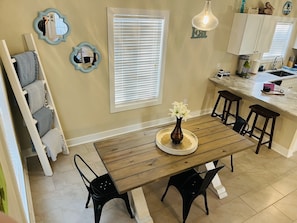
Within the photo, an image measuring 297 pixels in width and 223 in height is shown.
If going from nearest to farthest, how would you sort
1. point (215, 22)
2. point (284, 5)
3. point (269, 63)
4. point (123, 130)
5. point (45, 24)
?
point (215, 22) < point (45, 24) < point (123, 130) < point (284, 5) < point (269, 63)

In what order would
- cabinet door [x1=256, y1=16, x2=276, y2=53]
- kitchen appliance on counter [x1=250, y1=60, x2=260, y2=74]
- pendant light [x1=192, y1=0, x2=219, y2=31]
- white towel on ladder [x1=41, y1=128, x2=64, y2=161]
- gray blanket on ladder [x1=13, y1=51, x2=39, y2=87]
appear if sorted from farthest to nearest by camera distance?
1. kitchen appliance on counter [x1=250, y1=60, x2=260, y2=74]
2. cabinet door [x1=256, y1=16, x2=276, y2=53]
3. white towel on ladder [x1=41, y1=128, x2=64, y2=161]
4. gray blanket on ladder [x1=13, y1=51, x2=39, y2=87]
5. pendant light [x1=192, y1=0, x2=219, y2=31]

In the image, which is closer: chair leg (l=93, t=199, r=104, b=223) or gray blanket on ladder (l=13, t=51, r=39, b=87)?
chair leg (l=93, t=199, r=104, b=223)

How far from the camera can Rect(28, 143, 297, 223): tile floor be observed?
2.48m

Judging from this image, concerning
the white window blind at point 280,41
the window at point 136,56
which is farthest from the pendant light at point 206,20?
the white window blind at point 280,41

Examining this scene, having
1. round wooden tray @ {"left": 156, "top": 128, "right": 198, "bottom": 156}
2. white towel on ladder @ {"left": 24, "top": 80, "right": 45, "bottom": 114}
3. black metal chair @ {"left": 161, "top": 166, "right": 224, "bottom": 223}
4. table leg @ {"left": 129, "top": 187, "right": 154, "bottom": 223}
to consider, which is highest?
white towel on ladder @ {"left": 24, "top": 80, "right": 45, "bottom": 114}

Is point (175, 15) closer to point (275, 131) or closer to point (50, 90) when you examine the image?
point (50, 90)

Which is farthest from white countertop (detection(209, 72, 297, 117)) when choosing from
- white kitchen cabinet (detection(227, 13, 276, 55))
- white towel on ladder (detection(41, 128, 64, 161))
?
white towel on ladder (detection(41, 128, 64, 161))

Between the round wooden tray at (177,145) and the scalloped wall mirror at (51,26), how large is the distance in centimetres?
184

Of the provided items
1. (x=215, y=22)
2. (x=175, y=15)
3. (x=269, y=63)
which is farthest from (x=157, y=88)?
(x=269, y=63)

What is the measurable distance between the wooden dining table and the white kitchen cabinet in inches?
88.4

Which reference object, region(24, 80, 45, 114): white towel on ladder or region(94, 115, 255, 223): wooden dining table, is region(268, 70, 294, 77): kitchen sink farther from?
region(24, 80, 45, 114): white towel on ladder

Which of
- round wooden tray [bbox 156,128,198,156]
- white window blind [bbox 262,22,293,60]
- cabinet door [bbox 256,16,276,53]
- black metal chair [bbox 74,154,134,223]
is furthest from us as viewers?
white window blind [bbox 262,22,293,60]

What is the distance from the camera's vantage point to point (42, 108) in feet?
9.75

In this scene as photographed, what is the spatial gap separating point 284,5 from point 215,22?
3.34m
